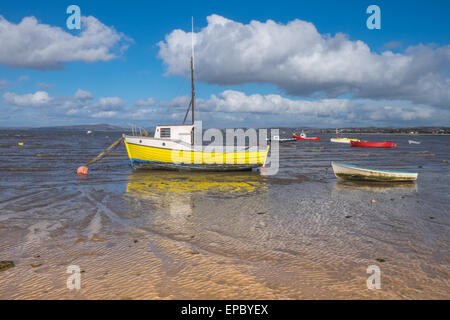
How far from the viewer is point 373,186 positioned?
16.2 m

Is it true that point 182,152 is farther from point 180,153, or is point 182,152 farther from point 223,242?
point 223,242

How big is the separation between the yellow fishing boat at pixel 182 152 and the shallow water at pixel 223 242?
240 inches

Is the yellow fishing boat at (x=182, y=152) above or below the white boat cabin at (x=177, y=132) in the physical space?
below

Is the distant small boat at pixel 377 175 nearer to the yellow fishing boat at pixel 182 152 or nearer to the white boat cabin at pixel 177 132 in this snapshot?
the yellow fishing boat at pixel 182 152

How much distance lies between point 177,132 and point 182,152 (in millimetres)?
1532

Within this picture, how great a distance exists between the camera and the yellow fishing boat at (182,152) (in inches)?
816

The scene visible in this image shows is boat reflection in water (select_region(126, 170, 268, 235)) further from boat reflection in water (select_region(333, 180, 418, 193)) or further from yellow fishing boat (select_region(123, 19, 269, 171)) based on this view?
boat reflection in water (select_region(333, 180, 418, 193))

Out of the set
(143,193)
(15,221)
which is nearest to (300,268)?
(15,221)

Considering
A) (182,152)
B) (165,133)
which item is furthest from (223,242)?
(165,133)

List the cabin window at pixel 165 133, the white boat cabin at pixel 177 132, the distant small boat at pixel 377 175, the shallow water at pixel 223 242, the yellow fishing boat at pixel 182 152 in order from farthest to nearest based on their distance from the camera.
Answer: the cabin window at pixel 165 133, the white boat cabin at pixel 177 132, the yellow fishing boat at pixel 182 152, the distant small boat at pixel 377 175, the shallow water at pixel 223 242

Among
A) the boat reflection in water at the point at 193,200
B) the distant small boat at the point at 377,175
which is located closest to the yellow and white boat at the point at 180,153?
the boat reflection in water at the point at 193,200

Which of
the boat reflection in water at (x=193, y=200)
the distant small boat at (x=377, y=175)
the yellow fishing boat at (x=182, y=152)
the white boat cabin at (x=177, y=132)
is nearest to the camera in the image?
the boat reflection in water at (x=193, y=200)
